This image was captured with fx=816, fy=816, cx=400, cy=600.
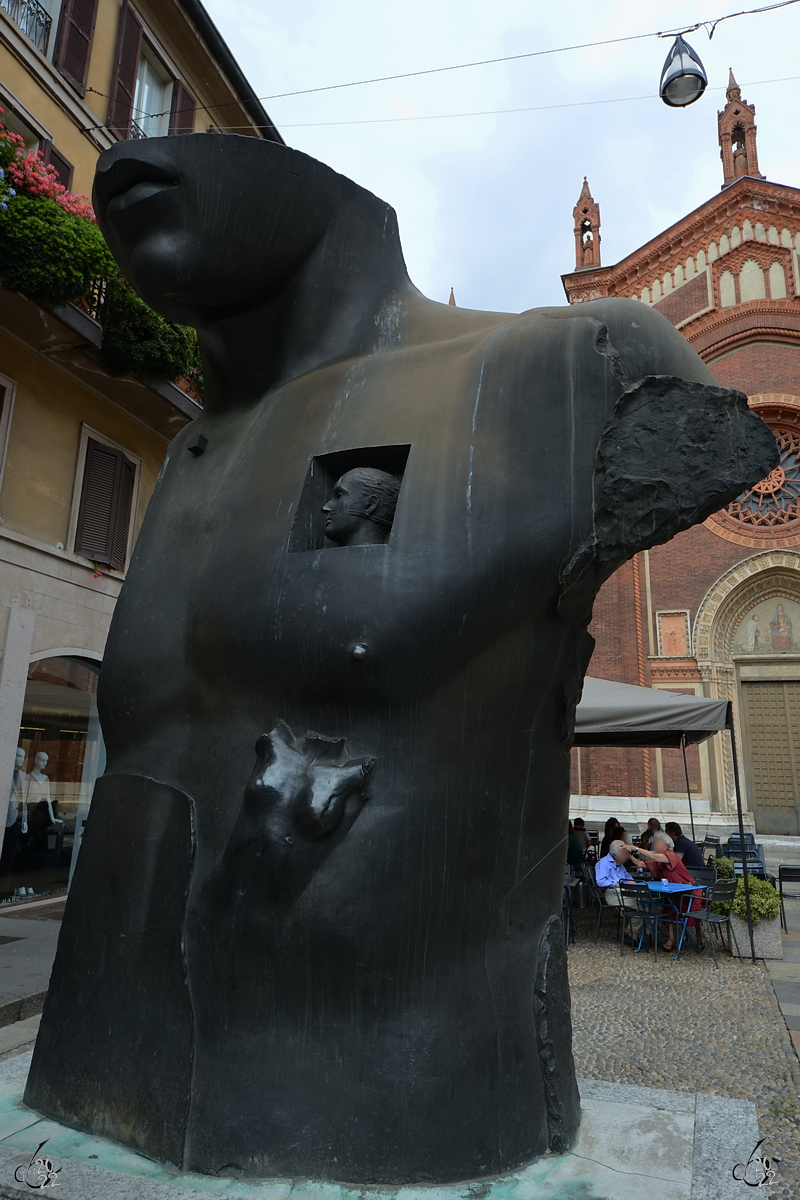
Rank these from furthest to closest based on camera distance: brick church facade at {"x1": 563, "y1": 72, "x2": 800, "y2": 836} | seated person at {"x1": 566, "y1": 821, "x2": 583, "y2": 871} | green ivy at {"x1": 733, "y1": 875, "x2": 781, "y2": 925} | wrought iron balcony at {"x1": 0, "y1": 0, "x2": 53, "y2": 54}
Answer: brick church facade at {"x1": 563, "y1": 72, "x2": 800, "y2": 836} < seated person at {"x1": 566, "y1": 821, "x2": 583, "y2": 871} < wrought iron balcony at {"x1": 0, "y1": 0, "x2": 53, "y2": 54} < green ivy at {"x1": 733, "y1": 875, "x2": 781, "y2": 925}

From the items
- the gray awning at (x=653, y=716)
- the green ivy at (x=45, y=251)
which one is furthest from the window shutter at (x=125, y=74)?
the gray awning at (x=653, y=716)

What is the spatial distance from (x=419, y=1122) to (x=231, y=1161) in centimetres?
49

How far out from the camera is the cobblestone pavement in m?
4.43

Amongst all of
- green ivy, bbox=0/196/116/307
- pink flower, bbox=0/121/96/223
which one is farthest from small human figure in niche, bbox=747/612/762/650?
pink flower, bbox=0/121/96/223

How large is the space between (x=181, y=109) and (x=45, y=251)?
652cm

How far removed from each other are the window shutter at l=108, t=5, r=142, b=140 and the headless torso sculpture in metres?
10.9

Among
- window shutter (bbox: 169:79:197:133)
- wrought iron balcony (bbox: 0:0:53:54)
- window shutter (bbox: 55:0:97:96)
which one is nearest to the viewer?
wrought iron balcony (bbox: 0:0:53:54)

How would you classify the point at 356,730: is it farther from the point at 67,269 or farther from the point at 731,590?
the point at 731,590

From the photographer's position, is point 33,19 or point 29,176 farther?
point 33,19

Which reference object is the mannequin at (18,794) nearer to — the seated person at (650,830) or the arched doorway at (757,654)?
the seated person at (650,830)

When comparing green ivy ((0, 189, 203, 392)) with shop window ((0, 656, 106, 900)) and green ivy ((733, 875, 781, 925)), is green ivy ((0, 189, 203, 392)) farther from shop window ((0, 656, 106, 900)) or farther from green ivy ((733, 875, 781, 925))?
green ivy ((733, 875, 781, 925))

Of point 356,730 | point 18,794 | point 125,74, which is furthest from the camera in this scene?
point 125,74

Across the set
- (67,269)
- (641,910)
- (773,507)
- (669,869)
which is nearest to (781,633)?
(773,507)

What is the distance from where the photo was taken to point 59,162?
1045cm
